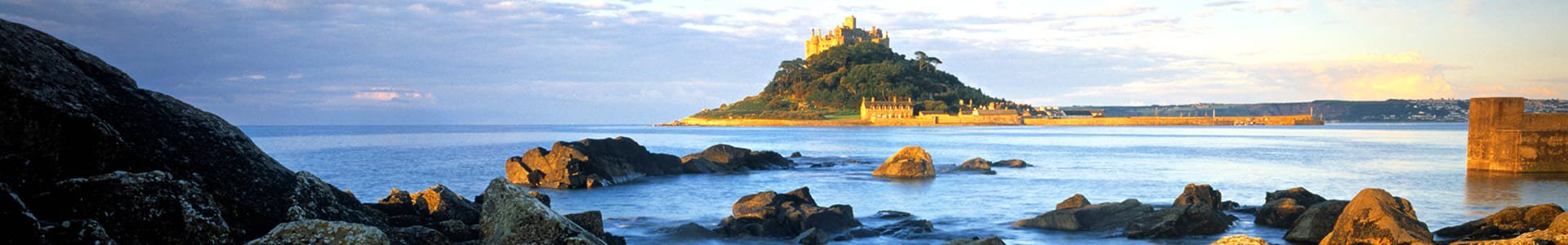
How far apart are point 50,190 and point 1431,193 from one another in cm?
2786

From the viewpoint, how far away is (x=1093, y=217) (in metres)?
15.0

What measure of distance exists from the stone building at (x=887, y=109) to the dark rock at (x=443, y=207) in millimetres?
150324

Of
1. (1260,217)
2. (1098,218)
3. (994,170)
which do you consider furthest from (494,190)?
(994,170)

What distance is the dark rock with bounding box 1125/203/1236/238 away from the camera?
1363 centimetres

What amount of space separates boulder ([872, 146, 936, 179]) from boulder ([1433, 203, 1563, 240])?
634 inches

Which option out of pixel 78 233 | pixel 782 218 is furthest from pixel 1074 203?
pixel 78 233

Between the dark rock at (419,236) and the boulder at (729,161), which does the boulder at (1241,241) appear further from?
the boulder at (729,161)

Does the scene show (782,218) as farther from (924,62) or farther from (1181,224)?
(924,62)

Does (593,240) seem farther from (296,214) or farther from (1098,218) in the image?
(1098,218)

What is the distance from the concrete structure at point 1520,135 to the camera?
2327 centimetres

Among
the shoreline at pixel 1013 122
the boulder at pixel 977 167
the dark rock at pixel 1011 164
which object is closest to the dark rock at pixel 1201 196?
the boulder at pixel 977 167

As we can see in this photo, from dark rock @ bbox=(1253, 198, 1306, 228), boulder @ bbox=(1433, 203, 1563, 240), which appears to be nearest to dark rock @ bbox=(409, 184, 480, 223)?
dark rock @ bbox=(1253, 198, 1306, 228)

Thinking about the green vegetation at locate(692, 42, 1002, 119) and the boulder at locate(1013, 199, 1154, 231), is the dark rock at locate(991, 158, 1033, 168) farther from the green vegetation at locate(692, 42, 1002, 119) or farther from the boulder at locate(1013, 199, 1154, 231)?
the green vegetation at locate(692, 42, 1002, 119)

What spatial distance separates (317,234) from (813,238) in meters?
9.65
